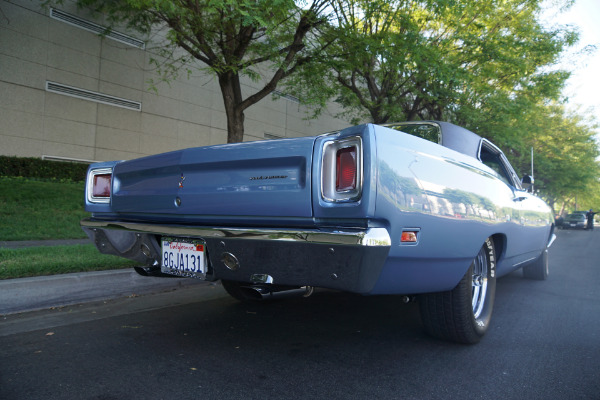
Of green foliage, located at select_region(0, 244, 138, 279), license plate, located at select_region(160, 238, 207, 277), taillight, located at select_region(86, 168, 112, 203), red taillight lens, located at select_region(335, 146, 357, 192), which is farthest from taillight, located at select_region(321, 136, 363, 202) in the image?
green foliage, located at select_region(0, 244, 138, 279)

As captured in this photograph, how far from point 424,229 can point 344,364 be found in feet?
3.14

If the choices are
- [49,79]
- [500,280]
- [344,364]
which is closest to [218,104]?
[49,79]

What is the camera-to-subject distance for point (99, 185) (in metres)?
3.31

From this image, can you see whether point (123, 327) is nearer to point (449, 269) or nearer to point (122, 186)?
point (122, 186)

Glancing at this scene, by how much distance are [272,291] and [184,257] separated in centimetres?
55

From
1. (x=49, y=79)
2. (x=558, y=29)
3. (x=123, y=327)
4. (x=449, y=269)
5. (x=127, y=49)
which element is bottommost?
(x=123, y=327)

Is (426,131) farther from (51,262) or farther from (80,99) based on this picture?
(80,99)

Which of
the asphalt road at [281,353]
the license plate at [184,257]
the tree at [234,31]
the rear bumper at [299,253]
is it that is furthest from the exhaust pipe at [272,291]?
the tree at [234,31]

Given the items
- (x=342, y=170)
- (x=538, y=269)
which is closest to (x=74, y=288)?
(x=342, y=170)

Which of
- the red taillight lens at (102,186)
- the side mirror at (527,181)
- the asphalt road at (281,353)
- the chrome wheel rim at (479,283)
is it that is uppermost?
the side mirror at (527,181)

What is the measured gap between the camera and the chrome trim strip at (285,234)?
195 cm

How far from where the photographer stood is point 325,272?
6.81 feet

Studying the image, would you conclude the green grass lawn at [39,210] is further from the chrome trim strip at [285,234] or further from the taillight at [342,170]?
the taillight at [342,170]

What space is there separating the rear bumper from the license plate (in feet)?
0.17
